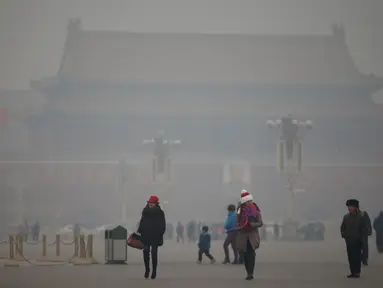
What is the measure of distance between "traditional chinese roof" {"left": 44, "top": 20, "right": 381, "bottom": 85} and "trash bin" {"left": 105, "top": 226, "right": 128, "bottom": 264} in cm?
3071

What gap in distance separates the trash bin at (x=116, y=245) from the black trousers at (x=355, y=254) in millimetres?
3177

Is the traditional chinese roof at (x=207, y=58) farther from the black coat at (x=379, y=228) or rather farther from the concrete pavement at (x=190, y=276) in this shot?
the concrete pavement at (x=190, y=276)

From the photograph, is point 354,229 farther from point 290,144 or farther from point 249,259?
point 290,144

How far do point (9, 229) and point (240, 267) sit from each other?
21.8 metres

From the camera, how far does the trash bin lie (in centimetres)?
1275

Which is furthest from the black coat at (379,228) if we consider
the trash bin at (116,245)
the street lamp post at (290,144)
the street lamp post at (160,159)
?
the street lamp post at (160,159)

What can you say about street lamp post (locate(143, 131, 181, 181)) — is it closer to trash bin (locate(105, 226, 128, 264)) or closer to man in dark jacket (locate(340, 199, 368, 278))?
trash bin (locate(105, 226, 128, 264))

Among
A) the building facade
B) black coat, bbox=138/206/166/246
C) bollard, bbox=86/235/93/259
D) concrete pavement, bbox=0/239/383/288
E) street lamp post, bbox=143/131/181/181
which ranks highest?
the building facade

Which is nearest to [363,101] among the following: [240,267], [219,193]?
[219,193]

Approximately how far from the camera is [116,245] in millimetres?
12961

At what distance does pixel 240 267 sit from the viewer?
12.5 meters

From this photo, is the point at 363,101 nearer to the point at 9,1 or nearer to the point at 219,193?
the point at 219,193

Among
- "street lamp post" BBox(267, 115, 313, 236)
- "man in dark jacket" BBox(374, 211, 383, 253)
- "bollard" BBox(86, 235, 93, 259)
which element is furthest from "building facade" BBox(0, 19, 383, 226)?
"bollard" BBox(86, 235, 93, 259)

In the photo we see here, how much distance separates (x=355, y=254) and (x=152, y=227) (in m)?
2.06
